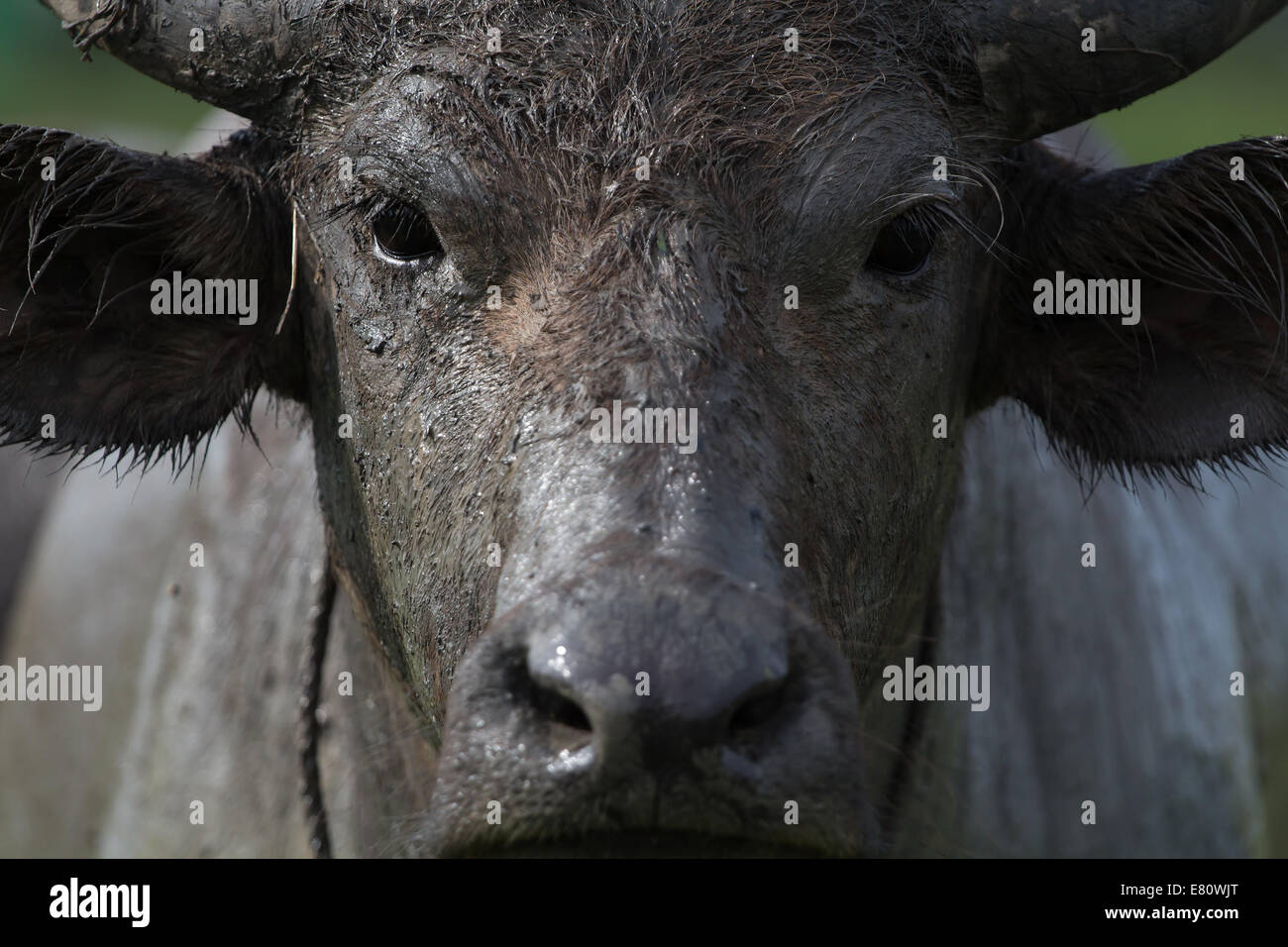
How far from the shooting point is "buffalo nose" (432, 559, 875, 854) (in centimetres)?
216

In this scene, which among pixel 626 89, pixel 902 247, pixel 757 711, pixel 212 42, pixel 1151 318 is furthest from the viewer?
pixel 1151 318

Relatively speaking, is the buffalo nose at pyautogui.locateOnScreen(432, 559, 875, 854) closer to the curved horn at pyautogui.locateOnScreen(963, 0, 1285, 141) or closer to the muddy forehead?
the muddy forehead

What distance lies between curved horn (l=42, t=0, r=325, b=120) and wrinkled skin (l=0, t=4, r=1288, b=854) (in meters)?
0.10

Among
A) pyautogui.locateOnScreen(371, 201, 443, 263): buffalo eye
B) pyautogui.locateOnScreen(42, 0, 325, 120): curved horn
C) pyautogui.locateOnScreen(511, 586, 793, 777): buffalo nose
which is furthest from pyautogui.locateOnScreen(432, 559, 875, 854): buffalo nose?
pyautogui.locateOnScreen(42, 0, 325, 120): curved horn

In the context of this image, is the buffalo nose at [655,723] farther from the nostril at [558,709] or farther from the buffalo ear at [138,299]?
the buffalo ear at [138,299]

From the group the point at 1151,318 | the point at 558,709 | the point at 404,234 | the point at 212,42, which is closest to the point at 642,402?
A: the point at 558,709

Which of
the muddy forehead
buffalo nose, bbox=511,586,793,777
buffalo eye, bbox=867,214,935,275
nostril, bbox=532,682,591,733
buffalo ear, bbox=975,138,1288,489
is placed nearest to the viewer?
buffalo nose, bbox=511,586,793,777

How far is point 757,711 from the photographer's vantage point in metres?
2.27

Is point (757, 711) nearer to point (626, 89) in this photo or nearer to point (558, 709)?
point (558, 709)

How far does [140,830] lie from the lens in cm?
456

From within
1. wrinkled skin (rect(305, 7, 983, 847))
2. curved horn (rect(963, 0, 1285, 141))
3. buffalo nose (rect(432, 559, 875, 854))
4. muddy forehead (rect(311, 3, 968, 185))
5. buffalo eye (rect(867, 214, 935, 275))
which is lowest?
buffalo nose (rect(432, 559, 875, 854))

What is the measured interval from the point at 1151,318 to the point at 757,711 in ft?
6.53

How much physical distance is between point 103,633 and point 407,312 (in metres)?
2.89

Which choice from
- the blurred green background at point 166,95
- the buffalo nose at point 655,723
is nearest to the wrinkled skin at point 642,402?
the buffalo nose at point 655,723
